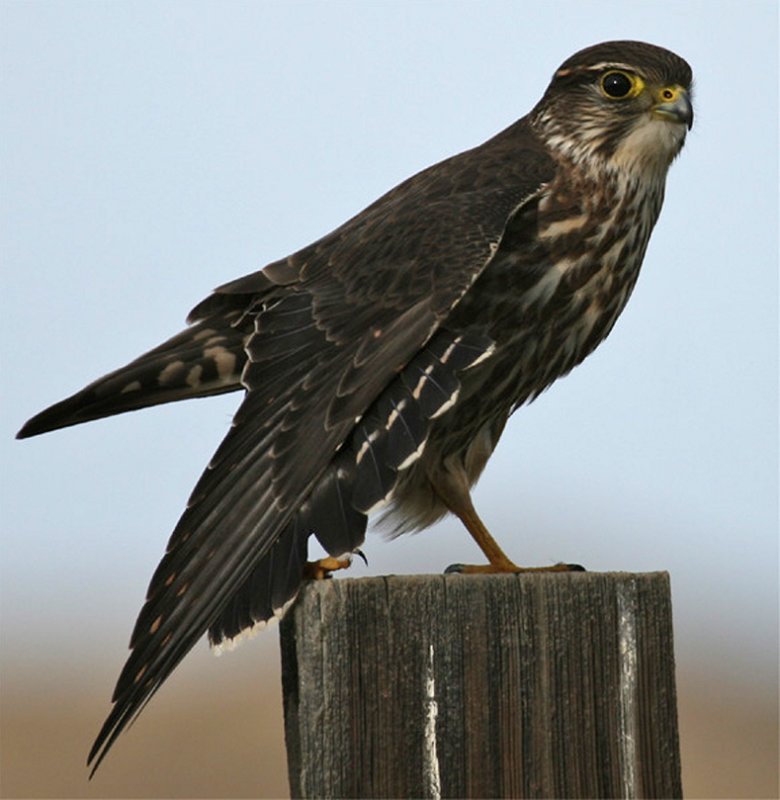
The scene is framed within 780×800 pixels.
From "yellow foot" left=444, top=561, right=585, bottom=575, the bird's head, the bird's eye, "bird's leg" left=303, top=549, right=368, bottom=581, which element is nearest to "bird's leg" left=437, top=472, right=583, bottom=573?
"yellow foot" left=444, top=561, right=585, bottom=575

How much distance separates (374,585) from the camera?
9.78ft

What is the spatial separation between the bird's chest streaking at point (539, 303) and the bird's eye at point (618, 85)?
32cm

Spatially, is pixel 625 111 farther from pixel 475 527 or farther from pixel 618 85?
pixel 475 527

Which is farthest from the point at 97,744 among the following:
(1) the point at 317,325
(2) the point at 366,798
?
(1) the point at 317,325

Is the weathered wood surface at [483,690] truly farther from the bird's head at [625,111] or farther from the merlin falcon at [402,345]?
the bird's head at [625,111]

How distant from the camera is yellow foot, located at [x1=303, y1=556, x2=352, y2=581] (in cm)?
396

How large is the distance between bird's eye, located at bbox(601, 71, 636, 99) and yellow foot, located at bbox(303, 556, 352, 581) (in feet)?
6.48

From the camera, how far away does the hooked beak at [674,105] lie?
16.8 ft

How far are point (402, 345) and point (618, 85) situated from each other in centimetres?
146

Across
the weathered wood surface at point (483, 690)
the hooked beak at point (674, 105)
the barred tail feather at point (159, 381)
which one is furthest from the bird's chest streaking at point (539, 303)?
the weathered wood surface at point (483, 690)

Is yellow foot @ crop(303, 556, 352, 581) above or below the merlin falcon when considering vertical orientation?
below

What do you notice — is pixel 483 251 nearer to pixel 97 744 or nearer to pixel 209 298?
pixel 209 298

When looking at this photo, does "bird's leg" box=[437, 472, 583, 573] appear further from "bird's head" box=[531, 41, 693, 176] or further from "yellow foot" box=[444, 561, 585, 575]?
"bird's head" box=[531, 41, 693, 176]

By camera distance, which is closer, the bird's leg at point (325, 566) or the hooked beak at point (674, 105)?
the bird's leg at point (325, 566)
